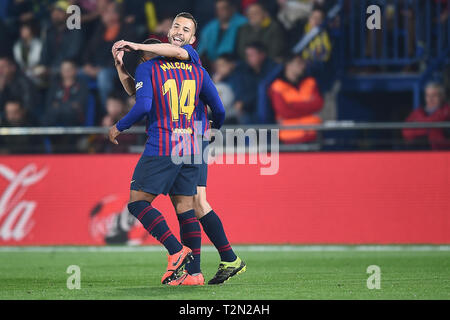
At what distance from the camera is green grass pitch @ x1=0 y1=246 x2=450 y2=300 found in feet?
21.4

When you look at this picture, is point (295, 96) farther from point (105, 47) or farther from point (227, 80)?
point (105, 47)

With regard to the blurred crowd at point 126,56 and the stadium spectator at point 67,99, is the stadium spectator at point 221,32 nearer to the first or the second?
the blurred crowd at point 126,56

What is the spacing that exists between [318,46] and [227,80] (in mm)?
1530

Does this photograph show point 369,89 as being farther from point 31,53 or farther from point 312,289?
point 312,289

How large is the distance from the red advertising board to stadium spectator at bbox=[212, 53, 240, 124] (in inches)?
78.5

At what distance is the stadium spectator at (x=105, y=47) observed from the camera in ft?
46.5

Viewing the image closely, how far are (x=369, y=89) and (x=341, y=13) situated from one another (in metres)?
1.24

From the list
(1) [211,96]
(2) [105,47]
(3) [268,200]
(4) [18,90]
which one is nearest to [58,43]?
(2) [105,47]

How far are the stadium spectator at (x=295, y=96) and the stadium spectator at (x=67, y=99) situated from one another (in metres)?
2.87

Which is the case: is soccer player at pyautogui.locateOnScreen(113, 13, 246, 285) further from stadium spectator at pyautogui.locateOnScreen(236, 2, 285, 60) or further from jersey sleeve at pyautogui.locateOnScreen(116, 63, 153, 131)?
stadium spectator at pyautogui.locateOnScreen(236, 2, 285, 60)

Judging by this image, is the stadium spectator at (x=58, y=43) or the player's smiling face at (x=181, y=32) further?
the stadium spectator at (x=58, y=43)

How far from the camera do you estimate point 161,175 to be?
6934 millimetres

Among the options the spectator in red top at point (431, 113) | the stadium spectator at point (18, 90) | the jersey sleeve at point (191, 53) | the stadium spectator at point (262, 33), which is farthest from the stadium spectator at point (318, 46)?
the jersey sleeve at point (191, 53)

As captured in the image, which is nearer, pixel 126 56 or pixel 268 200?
pixel 268 200
